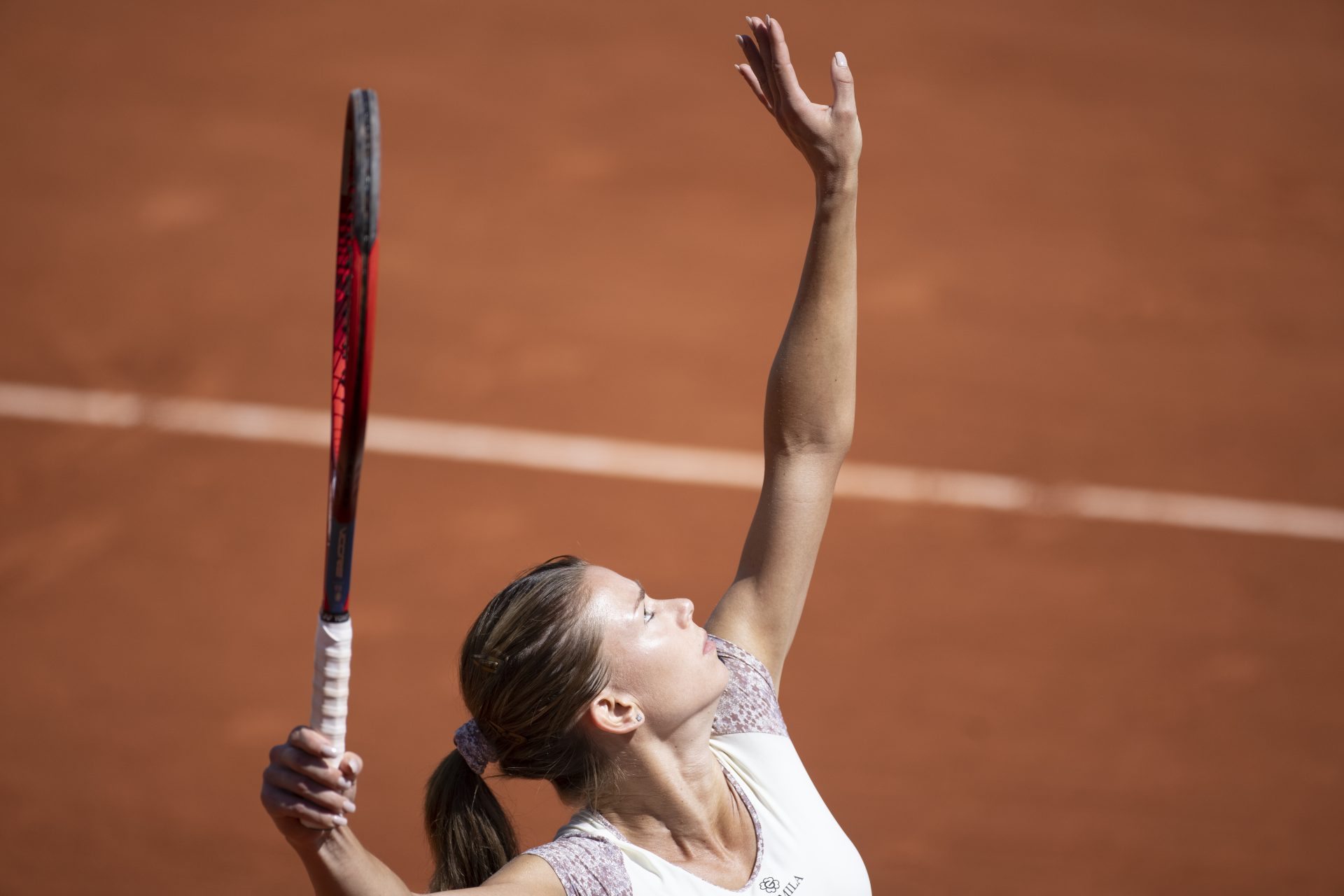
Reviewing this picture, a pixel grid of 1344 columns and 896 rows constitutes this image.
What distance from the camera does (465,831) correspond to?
3104mm

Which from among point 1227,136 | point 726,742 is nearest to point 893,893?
point 726,742

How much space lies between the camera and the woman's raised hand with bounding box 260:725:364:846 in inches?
87.2

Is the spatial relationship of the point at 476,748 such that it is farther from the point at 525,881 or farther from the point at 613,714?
the point at 525,881

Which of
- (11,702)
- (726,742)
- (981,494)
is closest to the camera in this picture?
(726,742)

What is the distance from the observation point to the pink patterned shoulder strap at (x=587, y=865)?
273 cm

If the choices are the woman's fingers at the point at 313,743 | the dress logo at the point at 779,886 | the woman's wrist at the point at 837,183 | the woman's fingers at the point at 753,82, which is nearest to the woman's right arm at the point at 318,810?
the woman's fingers at the point at 313,743

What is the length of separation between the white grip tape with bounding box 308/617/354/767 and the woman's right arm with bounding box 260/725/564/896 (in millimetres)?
70

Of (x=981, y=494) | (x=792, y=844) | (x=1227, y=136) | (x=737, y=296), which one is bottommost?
(x=792, y=844)

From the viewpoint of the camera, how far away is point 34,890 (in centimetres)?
568

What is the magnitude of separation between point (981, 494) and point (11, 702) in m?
5.25

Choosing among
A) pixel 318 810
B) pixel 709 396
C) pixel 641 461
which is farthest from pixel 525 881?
pixel 709 396

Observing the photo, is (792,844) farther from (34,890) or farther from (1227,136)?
(1227,136)

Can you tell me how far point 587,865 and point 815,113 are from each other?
186 centimetres

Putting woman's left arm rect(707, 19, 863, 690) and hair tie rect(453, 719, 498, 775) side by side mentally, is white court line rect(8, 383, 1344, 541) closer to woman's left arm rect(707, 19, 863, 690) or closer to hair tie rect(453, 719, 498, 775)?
woman's left arm rect(707, 19, 863, 690)
